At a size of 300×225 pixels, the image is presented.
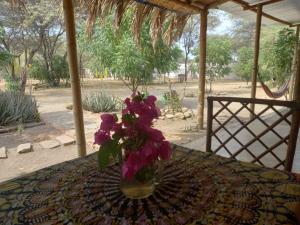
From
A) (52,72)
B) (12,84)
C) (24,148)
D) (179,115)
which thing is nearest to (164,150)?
(24,148)

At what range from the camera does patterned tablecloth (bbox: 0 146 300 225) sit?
77cm

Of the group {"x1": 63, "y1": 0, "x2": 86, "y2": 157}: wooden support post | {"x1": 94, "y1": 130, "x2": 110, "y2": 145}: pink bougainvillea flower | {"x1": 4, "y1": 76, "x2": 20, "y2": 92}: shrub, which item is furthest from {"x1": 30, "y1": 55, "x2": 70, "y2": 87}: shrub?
{"x1": 94, "y1": 130, "x2": 110, "y2": 145}: pink bougainvillea flower

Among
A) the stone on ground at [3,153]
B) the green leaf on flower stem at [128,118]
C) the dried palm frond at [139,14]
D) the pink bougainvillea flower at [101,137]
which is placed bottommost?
the stone on ground at [3,153]

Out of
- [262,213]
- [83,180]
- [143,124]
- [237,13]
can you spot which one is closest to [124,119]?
[143,124]

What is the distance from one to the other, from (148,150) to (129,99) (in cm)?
19

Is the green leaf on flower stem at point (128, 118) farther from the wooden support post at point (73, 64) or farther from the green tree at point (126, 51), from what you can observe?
the green tree at point (126, 51)

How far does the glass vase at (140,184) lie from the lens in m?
0.85

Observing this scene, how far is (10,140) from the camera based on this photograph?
3.80 meters

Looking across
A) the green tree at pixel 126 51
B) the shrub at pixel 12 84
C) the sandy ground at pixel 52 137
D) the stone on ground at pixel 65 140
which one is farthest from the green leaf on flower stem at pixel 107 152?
the shrub at pixel 12 84

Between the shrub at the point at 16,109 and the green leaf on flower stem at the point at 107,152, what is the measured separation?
4.23m

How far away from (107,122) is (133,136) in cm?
10

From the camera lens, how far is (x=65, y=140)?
368 cm

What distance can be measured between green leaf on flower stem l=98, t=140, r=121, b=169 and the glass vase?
0.28ft

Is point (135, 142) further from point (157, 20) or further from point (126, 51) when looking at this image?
point (126, 51)
